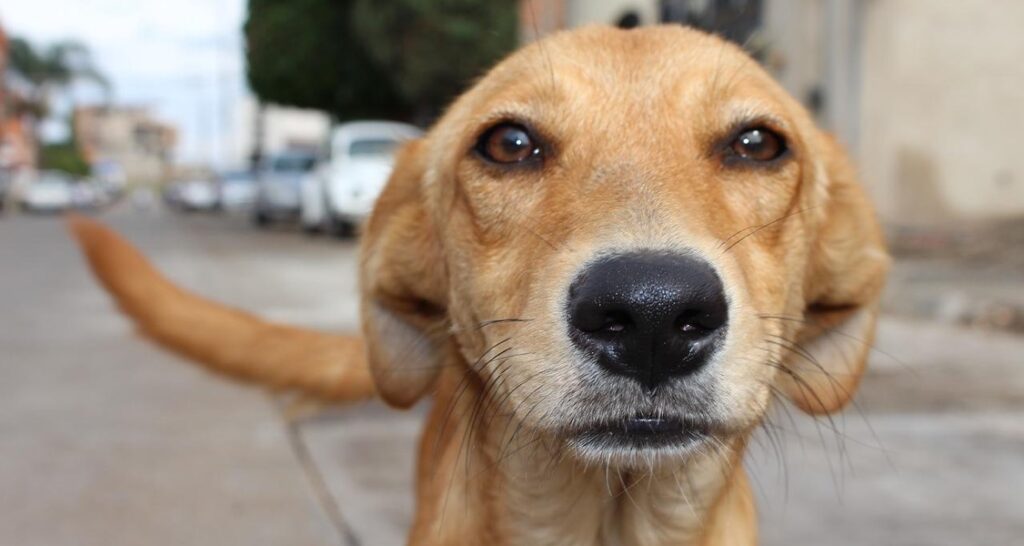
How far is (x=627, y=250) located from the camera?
5.69 feet

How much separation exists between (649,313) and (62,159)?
329 ft

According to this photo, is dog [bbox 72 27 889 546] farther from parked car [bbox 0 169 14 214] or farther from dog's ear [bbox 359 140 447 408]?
parked car [bbox 0 169 14 214]

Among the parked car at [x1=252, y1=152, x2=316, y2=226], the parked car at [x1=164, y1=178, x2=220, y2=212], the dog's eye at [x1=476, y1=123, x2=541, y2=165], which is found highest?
the dog's eye at [x1=476, y1=123, x2=541, y2=165]

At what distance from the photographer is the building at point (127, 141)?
424 ft

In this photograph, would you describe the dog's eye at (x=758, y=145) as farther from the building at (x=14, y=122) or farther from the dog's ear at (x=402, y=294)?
the building at (x=14, y=122)

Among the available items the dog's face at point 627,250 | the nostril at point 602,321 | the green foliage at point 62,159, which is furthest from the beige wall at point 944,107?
the green foliage at point 62,159

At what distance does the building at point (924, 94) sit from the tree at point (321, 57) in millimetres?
13249

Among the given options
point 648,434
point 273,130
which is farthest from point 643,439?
point 273,130

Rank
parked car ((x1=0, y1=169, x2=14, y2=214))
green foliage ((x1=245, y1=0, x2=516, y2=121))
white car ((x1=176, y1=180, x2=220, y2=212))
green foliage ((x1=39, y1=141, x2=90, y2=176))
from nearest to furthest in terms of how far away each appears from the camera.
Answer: green foliage ((x1=245, y1=0, x2=516, y2=121)), parked car ((x1=0, y1=169, x2=14, y2=214)), white car ((x1=176, y1=180, x2=220, y2=212)), green foliage ((x1=39, y1=141, x2=90, y2=176))

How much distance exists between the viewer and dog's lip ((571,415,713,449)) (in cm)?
176

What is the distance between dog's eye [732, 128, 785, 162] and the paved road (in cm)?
71

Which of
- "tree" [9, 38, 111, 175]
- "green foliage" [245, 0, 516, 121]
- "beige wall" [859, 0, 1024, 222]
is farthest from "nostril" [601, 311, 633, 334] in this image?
"tree" [9, 38, 111, 175]

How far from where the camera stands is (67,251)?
17.9 m

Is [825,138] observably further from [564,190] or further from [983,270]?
[983,270]
